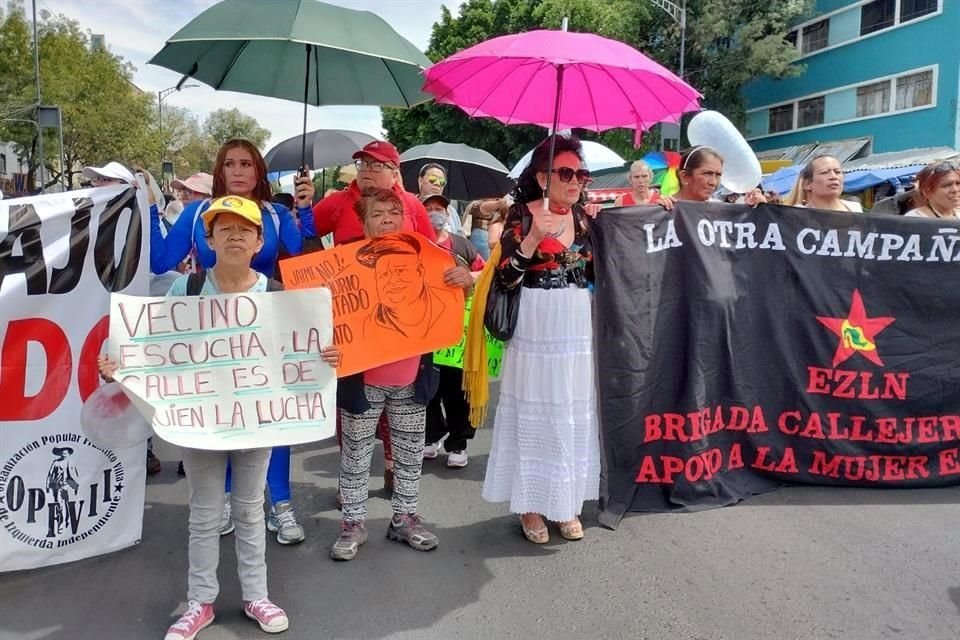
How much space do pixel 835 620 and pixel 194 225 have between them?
3.29m

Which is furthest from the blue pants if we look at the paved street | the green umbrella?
the green umbrella

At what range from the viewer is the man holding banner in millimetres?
2744

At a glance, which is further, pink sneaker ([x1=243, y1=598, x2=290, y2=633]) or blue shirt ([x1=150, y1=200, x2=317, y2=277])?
blue shirt ([x1=150, y1=200, x2=317, y2=277])

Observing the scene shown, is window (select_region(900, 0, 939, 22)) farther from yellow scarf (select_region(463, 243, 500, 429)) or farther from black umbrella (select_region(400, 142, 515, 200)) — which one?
yellow scarf (select_region(463, 243, 500, 429))

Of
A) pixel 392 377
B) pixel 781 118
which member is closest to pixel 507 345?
pixel 392 377

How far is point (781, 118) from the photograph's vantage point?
31.1m

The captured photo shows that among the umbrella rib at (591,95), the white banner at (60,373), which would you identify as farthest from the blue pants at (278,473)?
the umbrella rib at (591,95)

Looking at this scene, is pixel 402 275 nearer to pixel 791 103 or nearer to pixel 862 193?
pixel 862 193

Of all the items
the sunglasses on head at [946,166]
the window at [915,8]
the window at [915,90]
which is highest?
the window at [915,8]

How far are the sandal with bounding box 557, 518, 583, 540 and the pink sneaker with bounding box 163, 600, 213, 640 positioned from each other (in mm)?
1703

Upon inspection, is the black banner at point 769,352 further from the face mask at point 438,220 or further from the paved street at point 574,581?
the face mask at point 438,220

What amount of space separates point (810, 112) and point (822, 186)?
28270mm

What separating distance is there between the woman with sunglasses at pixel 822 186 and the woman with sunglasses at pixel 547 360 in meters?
1.79

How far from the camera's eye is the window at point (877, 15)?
82.9 ft
